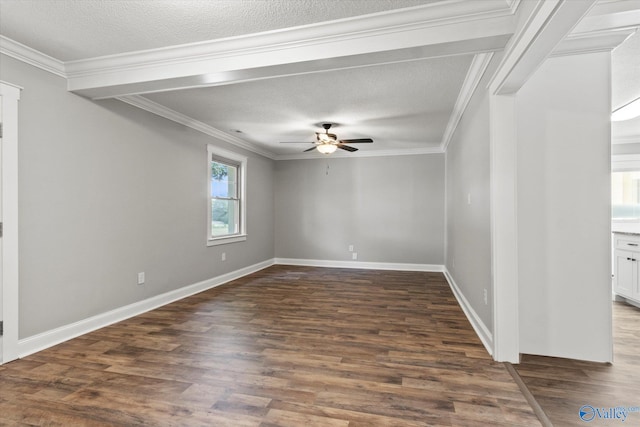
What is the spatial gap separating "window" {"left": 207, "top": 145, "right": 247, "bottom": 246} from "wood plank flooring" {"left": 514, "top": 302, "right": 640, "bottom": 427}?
423 centimetres

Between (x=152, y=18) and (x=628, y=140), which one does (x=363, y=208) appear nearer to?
(x=628, y=140)

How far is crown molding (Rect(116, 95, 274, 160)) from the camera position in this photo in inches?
143

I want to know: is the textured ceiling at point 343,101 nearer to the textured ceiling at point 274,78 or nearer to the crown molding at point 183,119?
the textured ceiling at point 274,78

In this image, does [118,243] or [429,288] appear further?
[429,288]

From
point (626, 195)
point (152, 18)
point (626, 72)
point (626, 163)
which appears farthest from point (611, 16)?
point (626, 195)

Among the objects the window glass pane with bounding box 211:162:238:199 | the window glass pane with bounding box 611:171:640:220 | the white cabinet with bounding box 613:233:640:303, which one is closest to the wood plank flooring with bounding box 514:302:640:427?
the white cabinet with bounding box 613:233:640:303

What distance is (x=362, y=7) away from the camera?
2.05 meters

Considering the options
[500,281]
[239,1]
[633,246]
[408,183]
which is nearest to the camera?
[239,1]

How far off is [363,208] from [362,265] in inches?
46.8

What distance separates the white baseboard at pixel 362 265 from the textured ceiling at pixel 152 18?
524cm

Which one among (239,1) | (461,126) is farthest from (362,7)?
(461,126)

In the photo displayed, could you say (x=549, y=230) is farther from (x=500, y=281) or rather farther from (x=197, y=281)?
(x=197, y=281)

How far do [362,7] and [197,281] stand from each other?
13.2 feet

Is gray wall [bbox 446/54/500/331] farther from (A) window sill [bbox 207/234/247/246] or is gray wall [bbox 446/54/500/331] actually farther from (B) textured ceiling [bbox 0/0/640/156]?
(A) window sill [bbox 207/234/247/246]
